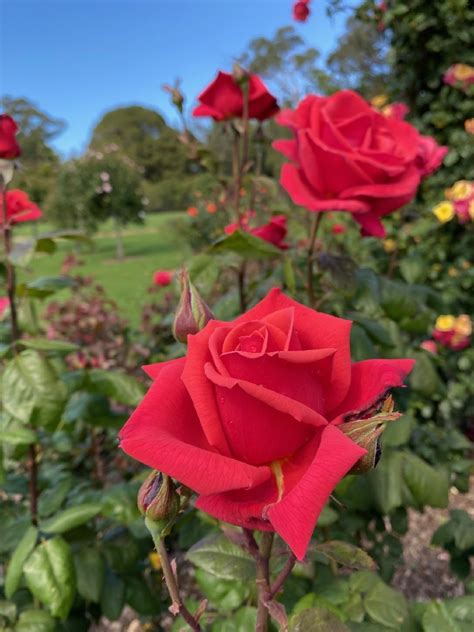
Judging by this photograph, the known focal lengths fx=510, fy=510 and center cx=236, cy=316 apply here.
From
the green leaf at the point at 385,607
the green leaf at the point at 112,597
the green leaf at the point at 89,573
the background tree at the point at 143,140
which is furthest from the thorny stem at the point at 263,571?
the background tree at the point at 143,140

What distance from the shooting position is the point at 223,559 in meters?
0.63

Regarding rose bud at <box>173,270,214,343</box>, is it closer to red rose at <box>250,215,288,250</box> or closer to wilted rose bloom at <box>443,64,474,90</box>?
red rose at <box>250,215,288,250</box>

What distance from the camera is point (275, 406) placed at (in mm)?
376

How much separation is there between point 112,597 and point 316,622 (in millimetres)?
707

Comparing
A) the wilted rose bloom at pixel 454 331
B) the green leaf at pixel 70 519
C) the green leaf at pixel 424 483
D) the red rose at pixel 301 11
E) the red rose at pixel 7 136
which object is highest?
the red rose at pixel 301 11

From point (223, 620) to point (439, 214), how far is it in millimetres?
1988

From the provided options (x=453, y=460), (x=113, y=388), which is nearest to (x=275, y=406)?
(x=113, y=388)

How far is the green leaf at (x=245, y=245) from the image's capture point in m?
0.82

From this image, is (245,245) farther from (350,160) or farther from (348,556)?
(348,556)

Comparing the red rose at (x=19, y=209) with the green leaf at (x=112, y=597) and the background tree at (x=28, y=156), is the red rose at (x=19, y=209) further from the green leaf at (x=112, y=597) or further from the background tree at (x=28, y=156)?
the green leaf at (x=112, y=597)

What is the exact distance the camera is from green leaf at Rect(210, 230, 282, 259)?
823mm

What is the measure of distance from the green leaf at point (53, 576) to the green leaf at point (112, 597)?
230mm

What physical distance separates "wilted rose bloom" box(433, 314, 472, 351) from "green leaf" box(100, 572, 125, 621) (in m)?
1.83

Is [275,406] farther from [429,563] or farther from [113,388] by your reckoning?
[429,563]
